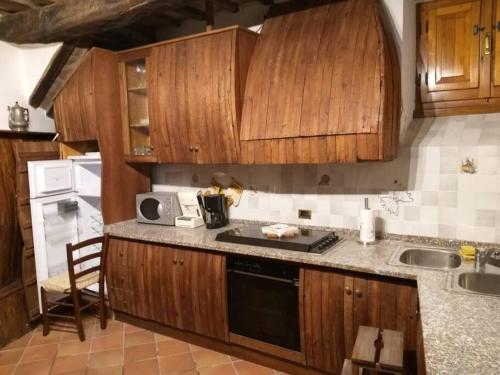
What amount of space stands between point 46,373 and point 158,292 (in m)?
0.90

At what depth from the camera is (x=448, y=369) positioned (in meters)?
1.12

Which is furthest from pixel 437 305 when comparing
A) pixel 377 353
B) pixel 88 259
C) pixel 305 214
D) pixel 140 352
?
pixel 88 259

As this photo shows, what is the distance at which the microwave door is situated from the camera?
10.1 ft

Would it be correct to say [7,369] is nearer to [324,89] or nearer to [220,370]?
[220,370]

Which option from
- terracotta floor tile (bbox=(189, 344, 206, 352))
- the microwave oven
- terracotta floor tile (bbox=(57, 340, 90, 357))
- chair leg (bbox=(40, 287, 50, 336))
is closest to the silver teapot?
the microwave oven

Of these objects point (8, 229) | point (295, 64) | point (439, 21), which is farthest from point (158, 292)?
point (439, 21)

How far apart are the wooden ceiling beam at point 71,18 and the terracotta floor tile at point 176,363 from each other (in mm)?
2369

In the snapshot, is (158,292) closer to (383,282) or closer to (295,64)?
(383,282)

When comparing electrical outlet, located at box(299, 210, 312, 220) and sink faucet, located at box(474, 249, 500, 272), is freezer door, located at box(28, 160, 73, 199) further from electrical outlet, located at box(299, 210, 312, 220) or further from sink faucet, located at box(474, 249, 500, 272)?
sink faucet, located at box(474, 249, 500, 272)

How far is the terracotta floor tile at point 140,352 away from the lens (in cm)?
269

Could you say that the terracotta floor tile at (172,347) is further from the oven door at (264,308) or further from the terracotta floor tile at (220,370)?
the oven door at (264,308)

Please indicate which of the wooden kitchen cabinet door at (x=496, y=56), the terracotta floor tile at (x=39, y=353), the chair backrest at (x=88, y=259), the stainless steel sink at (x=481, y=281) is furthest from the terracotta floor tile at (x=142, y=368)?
the wooden kitchen cabinet door at (x=496, y=56)

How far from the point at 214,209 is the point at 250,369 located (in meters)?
1.19

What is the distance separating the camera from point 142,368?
257 cm
